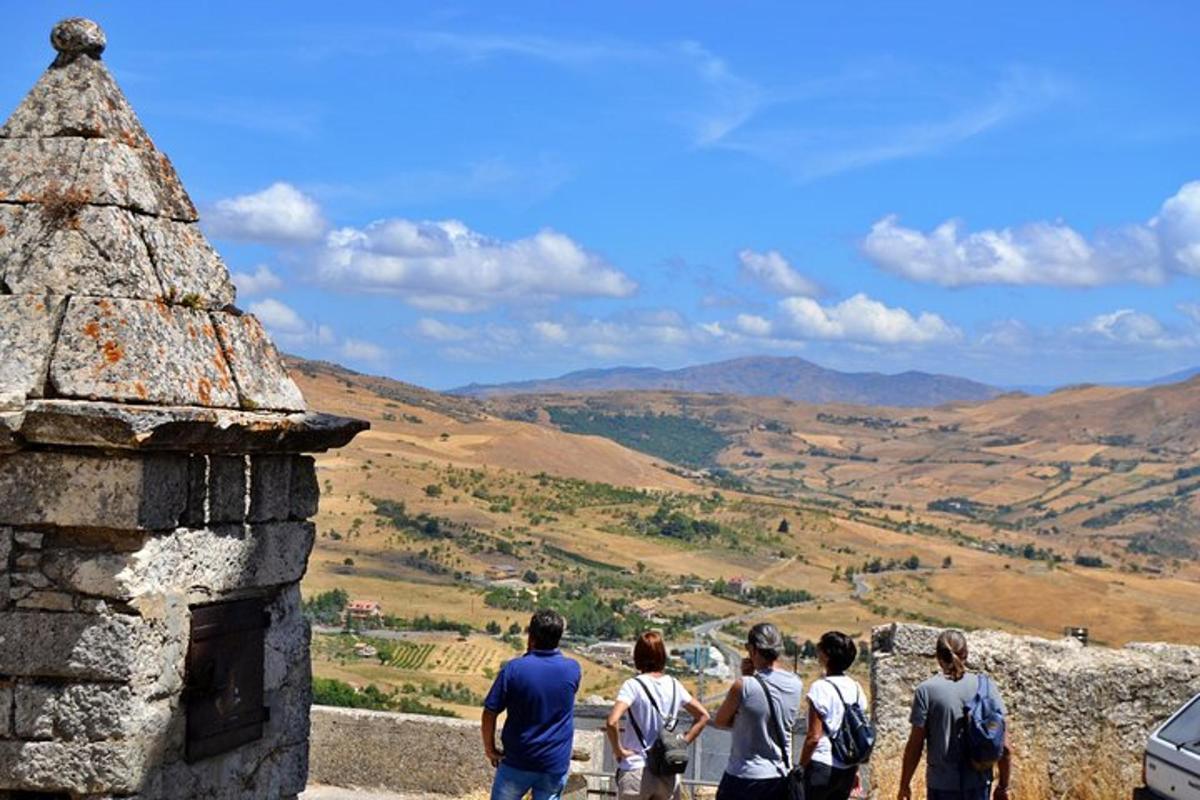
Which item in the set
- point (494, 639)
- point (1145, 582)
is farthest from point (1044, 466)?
point (494, 639)

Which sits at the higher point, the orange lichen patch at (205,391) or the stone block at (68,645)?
the orange lichen patch at (205,391)

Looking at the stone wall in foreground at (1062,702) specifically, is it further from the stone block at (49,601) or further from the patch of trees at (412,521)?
the patch of trees at (412,521)

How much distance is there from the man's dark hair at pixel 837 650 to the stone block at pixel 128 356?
10.0ft

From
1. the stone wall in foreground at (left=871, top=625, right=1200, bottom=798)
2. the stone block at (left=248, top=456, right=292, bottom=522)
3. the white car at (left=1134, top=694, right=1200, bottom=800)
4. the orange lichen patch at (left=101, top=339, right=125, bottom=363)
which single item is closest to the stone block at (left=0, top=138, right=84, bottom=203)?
the orange lichen patch at (left=101, top=339, right=125, bottom=363)

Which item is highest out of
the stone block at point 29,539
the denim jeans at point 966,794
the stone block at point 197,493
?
the stone block at point 197,493

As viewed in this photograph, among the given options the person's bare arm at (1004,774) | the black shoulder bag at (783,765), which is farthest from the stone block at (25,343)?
the person's bare arm at (1004,774)

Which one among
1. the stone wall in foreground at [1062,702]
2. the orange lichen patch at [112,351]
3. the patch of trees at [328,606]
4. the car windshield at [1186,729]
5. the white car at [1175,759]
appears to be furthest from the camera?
the patch of trees at [328,606]

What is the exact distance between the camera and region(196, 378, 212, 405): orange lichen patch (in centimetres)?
541

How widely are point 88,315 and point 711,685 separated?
1271 inches

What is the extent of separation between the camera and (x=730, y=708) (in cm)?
650

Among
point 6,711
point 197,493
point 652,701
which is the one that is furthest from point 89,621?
point 652,701

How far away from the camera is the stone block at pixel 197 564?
5047 mm

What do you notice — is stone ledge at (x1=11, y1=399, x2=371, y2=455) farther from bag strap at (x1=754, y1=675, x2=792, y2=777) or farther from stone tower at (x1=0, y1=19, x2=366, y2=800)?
bag strap at (x1=754, y1=675, x2=792, y2=777)

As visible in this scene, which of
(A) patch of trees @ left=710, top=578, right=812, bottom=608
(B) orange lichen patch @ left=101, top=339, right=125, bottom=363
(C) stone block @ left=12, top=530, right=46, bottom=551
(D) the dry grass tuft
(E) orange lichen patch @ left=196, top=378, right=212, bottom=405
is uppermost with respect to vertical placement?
(D) the dry grass tuft
